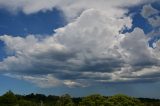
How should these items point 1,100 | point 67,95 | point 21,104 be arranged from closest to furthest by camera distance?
1. point 67,95
2. point 1,100
3. point 21,104

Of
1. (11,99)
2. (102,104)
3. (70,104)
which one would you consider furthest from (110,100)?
(11,99)

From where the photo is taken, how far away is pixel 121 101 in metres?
138

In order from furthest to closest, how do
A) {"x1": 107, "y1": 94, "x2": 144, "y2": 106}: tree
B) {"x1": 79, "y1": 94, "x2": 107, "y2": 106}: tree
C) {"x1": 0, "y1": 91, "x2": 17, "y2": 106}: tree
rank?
{"x1": 0, "y1": 91, "x2": 17, "y2": 106}: tree < {"x1": 79, "y1": 94, "x2": 107, "y2": 106}: tree < {"x1": 107, "y1": 94, "x2": 144, "y2": 106}: tree

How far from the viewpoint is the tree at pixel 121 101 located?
13591 cm

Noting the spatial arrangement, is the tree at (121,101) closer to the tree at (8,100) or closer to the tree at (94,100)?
the tree at (94,100)

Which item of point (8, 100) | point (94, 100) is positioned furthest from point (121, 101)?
point (8, 100)

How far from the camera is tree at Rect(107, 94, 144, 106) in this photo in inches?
5351

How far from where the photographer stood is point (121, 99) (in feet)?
453

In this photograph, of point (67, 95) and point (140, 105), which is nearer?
point (140, 105)

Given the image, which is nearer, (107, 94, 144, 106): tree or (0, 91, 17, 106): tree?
(107, 94, 144, 106): tree

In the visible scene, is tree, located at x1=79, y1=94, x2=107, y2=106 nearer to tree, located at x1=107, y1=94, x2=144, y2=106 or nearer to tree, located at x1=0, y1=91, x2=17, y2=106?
tree, located at x1=107, y1=94, x2=144, y2=106

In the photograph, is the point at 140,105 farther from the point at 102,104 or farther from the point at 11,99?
the point at 11,99

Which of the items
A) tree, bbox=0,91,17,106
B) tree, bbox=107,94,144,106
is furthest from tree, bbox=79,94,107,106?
tree, bbox=0,91,17,106

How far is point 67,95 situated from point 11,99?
31.8 metres
